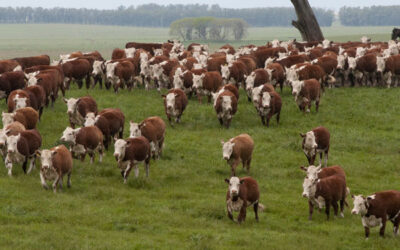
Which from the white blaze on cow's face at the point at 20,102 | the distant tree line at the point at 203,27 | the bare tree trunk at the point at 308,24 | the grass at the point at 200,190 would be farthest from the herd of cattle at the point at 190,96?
the distant tree line at the point at 203,27

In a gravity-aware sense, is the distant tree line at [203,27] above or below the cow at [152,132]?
below

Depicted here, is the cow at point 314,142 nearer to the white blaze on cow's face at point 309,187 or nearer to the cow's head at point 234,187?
the white blaze on cow's face at point 309,187

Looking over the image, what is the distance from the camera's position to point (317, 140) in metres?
18.7

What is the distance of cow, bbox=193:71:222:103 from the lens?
26.0 m

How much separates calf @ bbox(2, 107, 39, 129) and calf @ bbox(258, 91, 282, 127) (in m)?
8.21

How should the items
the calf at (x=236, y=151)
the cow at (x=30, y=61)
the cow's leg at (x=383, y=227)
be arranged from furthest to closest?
the cow at (x=30, y=61)
the calf at (x=236, y=151)
the cow's leg at (x=383, y=227)

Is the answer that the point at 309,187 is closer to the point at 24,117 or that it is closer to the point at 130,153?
the point at 130,153

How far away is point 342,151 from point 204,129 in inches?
205

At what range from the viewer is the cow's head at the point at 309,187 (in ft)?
45.9

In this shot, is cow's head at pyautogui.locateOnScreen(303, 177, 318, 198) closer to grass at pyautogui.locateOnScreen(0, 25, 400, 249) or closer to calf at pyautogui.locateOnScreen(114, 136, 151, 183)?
grass at pyautogui.locateOnScreen(0, 25, 400, 249)

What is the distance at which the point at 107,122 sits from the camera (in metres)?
19.3

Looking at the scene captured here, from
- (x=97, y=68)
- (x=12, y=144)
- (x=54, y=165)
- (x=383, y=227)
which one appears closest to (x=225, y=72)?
(x=97, y=68)

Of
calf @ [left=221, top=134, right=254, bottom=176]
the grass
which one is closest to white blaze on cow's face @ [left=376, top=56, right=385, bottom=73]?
the grass

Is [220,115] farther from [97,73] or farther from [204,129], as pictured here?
[97,73]
